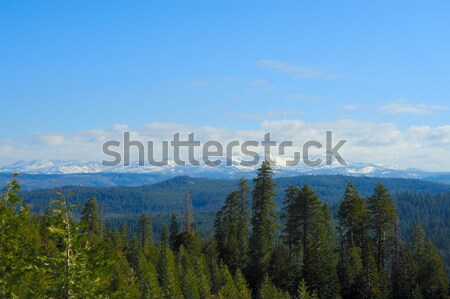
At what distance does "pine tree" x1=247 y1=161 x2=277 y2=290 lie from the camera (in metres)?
58.4

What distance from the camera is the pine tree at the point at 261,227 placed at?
58403mm

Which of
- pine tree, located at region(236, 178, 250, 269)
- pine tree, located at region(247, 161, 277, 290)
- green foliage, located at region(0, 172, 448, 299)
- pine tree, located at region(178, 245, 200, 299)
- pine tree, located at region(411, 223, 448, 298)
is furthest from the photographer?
pine tree, located at region(236, 178, 250, 269)

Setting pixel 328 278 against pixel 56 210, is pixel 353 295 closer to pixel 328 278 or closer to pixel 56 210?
pixel 328 278

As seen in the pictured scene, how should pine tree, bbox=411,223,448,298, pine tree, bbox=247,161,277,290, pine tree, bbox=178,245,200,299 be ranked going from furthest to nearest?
pine tree, bbox=247,161,277,290, pine tree, bbox=411,223,448,298, pine tree, bbox=178,245,200,299

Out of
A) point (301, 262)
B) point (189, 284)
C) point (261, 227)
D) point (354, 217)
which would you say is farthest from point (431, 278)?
point (189, 284)

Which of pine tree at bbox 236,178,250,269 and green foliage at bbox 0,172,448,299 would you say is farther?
pine tree at bbox 236,178,250,269

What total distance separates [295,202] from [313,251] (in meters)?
6.63

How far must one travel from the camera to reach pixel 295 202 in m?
60.4

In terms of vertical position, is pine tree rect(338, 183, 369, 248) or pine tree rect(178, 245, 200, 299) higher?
pine tree rect(338, 183, 369, 248)

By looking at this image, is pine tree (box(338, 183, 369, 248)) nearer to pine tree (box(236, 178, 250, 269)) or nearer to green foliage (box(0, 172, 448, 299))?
green foliage (box(0, 172, 448, 299))

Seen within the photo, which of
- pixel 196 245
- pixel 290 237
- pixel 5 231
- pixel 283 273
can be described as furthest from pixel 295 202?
pixel 5 231

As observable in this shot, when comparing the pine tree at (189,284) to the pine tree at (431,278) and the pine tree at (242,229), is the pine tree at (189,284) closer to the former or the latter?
the pine tree at (242,229)

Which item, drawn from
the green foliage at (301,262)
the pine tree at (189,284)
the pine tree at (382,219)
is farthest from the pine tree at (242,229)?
the pine tree at (382,219)

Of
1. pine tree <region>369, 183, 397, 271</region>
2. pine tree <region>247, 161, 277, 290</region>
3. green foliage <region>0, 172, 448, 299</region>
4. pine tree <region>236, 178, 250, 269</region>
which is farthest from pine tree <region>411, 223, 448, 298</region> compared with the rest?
pine tree <region>236, 178, 250, 269</region>
